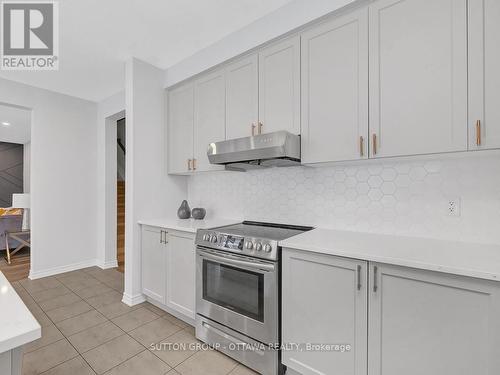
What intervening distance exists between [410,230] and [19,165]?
9026 mm

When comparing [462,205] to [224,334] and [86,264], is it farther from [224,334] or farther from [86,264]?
[86,264]

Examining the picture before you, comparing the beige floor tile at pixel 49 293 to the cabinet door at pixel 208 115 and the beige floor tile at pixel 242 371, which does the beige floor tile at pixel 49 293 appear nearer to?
the cabinet door at pixel 208 115

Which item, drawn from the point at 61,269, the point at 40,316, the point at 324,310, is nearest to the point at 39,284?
the point at 61,269

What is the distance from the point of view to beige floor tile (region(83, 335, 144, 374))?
6.03ft

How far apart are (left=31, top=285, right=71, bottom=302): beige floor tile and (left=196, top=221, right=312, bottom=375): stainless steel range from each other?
6.78 feet

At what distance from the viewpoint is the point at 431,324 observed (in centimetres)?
123

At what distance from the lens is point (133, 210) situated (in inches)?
111

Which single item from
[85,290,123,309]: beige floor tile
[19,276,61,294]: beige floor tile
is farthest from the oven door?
[19,276,61,294]: beige floor tile

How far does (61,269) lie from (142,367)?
113 inches

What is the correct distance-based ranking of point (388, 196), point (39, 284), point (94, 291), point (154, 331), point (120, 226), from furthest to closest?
point (120, 226), point (39, 284), point (94, 291), point (154, 331), point (388, 196)

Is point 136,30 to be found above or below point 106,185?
above

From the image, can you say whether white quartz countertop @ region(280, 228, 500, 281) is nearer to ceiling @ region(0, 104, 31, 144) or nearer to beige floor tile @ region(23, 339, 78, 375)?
beige floor tile @ region(23, 339, 78, 375)

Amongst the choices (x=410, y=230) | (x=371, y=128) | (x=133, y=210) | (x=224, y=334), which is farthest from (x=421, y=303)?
(x=133, y=210)

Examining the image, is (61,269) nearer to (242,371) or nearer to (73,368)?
(73,368)
